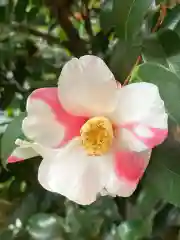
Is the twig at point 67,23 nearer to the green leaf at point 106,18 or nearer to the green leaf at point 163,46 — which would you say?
the green leaf at point 106,18

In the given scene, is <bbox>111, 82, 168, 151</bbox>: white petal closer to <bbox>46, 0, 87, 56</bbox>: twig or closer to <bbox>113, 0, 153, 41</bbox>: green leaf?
<bbox>113, 0, 153, 41</bbox>: green leaf

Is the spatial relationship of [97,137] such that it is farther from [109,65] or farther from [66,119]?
[109,65]

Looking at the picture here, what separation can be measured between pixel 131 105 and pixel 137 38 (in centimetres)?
12

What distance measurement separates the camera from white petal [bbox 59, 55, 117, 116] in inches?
17.5

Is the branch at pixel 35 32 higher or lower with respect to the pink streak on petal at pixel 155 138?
lower

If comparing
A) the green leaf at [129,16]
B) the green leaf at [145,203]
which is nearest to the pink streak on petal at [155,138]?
the green leaf at [129,16]

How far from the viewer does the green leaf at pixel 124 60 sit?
56 centimetres

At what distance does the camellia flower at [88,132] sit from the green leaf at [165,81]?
31mm

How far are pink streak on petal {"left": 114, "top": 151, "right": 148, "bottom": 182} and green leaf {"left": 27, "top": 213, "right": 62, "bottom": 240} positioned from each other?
28 cm

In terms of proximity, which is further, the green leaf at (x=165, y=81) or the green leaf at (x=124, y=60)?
the green leaf at (x=124, y=60)

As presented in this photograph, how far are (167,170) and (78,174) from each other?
81 mm

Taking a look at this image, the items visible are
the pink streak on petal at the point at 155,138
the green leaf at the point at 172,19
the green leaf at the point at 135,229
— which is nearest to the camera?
the pink streak on petal at the point at 155,138

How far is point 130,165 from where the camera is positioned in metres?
0.44

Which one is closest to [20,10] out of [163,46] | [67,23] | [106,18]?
[67,23]
